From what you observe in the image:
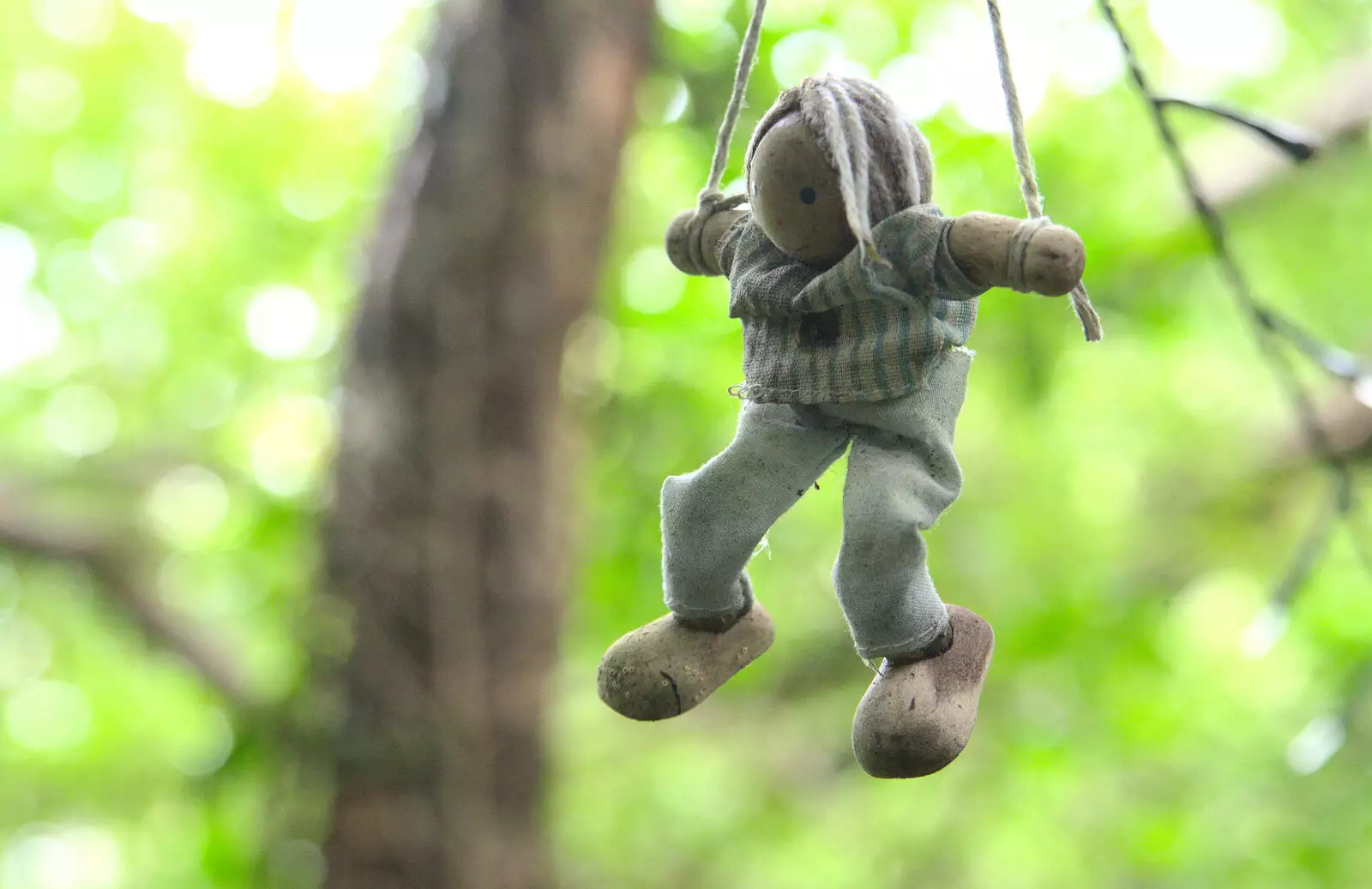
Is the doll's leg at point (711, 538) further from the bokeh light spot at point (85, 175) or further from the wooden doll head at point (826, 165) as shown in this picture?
the bokeh light spot at point (85, 175)

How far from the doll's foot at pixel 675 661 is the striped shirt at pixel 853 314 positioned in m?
0.13

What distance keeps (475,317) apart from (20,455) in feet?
7.47

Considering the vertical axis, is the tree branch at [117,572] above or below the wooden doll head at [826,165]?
below

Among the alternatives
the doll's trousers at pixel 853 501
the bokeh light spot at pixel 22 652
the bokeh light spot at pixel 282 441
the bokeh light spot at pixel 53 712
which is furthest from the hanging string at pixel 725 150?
the bokeh light spot at pixel 53 712

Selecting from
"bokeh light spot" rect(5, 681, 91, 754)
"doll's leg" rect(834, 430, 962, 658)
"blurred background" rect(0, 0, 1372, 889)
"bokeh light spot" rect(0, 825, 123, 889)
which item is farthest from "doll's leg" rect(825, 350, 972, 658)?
"bokeh light spot" rect(0, 825, 123, 889)

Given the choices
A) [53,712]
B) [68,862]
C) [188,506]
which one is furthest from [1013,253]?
[68,862]

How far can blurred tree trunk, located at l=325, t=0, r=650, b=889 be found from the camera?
174 centimetres

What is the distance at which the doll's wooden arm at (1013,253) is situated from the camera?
492 millimetres

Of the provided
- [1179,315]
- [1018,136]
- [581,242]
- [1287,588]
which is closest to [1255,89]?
[1179,315]

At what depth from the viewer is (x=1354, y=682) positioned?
1.07 metres

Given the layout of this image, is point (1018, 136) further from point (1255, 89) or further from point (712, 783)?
point (712, 783)

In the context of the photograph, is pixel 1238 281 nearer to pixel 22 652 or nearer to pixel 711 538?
pixel 711 538

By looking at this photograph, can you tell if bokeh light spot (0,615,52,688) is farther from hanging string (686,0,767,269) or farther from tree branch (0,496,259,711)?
hanging string (686,0,767,269)

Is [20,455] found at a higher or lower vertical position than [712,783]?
higher
